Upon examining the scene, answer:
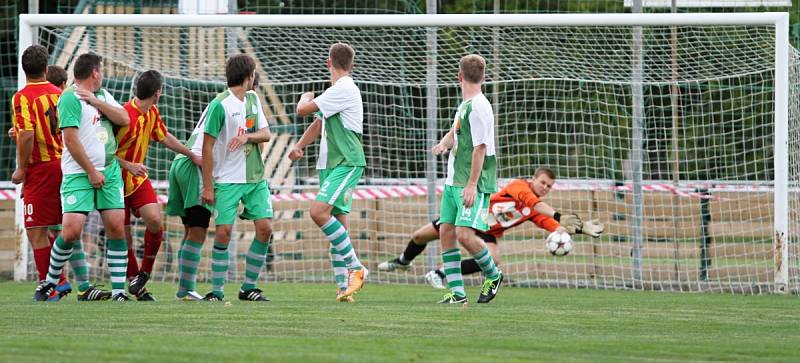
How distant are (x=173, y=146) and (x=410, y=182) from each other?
6141 millimetres

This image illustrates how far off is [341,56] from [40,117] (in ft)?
7.51

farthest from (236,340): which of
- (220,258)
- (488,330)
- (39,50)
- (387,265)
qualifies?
(387,265)

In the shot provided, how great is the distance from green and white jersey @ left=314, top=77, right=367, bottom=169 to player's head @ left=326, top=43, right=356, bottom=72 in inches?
3.6

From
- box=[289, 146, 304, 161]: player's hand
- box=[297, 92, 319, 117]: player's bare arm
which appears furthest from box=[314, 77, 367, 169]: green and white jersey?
box=[289, 146, 304, 161]: player's hand

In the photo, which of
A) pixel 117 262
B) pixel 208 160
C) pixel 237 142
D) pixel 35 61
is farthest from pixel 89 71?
pixel 117 262

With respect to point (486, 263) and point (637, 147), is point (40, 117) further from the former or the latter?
point (637, 147)

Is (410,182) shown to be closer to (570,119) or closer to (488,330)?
(570,119)

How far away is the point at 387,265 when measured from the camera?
12734 millimetres

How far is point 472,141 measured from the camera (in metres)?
9.23

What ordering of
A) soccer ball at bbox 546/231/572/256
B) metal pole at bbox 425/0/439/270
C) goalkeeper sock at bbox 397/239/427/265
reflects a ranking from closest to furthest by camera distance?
soccer ball at bbox 546/231/572/256
goalkeeper sock at bbox 397/239/427/265
metal pole at bbox 425/0/439/270

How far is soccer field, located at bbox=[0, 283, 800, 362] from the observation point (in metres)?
5.83

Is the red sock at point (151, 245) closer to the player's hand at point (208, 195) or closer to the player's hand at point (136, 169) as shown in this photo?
the player's hand at point (136, 169)

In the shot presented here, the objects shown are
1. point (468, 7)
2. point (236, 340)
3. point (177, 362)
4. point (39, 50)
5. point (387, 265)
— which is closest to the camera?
point (177, 362)

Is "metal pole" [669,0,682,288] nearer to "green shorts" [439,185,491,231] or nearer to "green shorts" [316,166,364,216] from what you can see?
"green shorts" [439,185,491,231]
